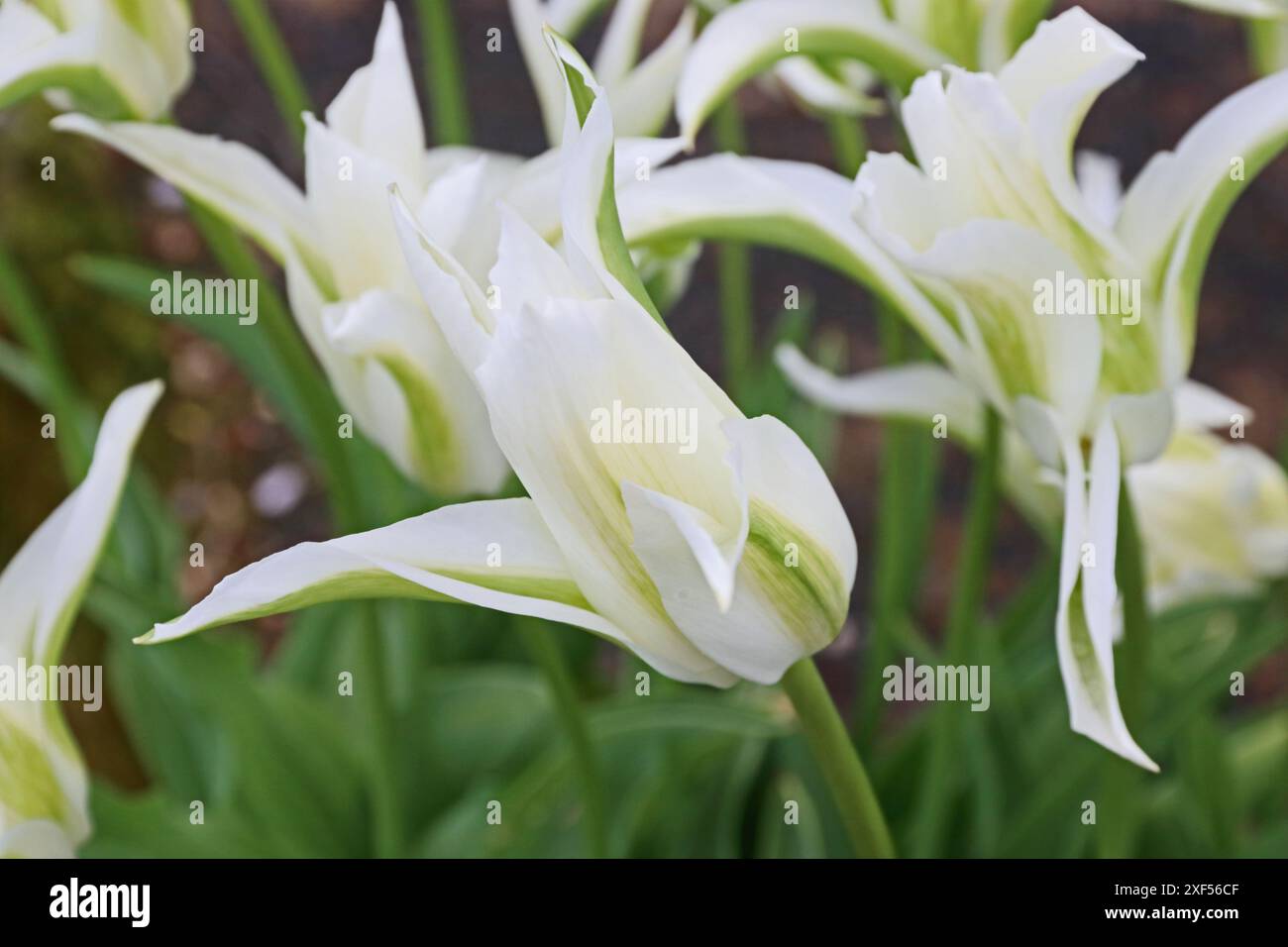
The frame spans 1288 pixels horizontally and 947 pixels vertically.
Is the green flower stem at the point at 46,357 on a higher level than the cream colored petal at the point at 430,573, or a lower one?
higher

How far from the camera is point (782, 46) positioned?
0.32 metres

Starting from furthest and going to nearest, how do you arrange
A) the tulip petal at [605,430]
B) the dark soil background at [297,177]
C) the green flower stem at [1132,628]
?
the dark soil background at [297,177] < the green flower stem at [1132,628] < the tulip petal at [605,430]

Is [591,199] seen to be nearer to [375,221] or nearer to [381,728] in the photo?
[375,221]

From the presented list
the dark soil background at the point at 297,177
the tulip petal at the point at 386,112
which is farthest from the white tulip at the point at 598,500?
the dark soil background at the point at 297,177

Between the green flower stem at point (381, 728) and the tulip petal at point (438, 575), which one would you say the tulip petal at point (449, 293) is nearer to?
the tulip petal at point (438, 575)

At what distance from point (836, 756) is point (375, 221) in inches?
6.4

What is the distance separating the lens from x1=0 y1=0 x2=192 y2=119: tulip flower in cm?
31

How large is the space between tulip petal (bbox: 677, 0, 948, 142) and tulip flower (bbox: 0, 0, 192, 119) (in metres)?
0.14

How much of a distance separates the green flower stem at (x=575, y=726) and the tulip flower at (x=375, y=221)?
5 cm

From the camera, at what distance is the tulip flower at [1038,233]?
0.28 m

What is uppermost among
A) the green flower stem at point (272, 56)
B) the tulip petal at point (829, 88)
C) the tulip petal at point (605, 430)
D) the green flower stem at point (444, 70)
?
the green flower stem at point (444, 70)

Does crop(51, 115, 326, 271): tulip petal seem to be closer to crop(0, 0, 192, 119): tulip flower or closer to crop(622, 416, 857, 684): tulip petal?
crop(0, 0, 192, 119): tulip flower

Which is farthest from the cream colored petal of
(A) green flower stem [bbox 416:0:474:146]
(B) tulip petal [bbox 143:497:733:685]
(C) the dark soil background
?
(C) the dark soil background
